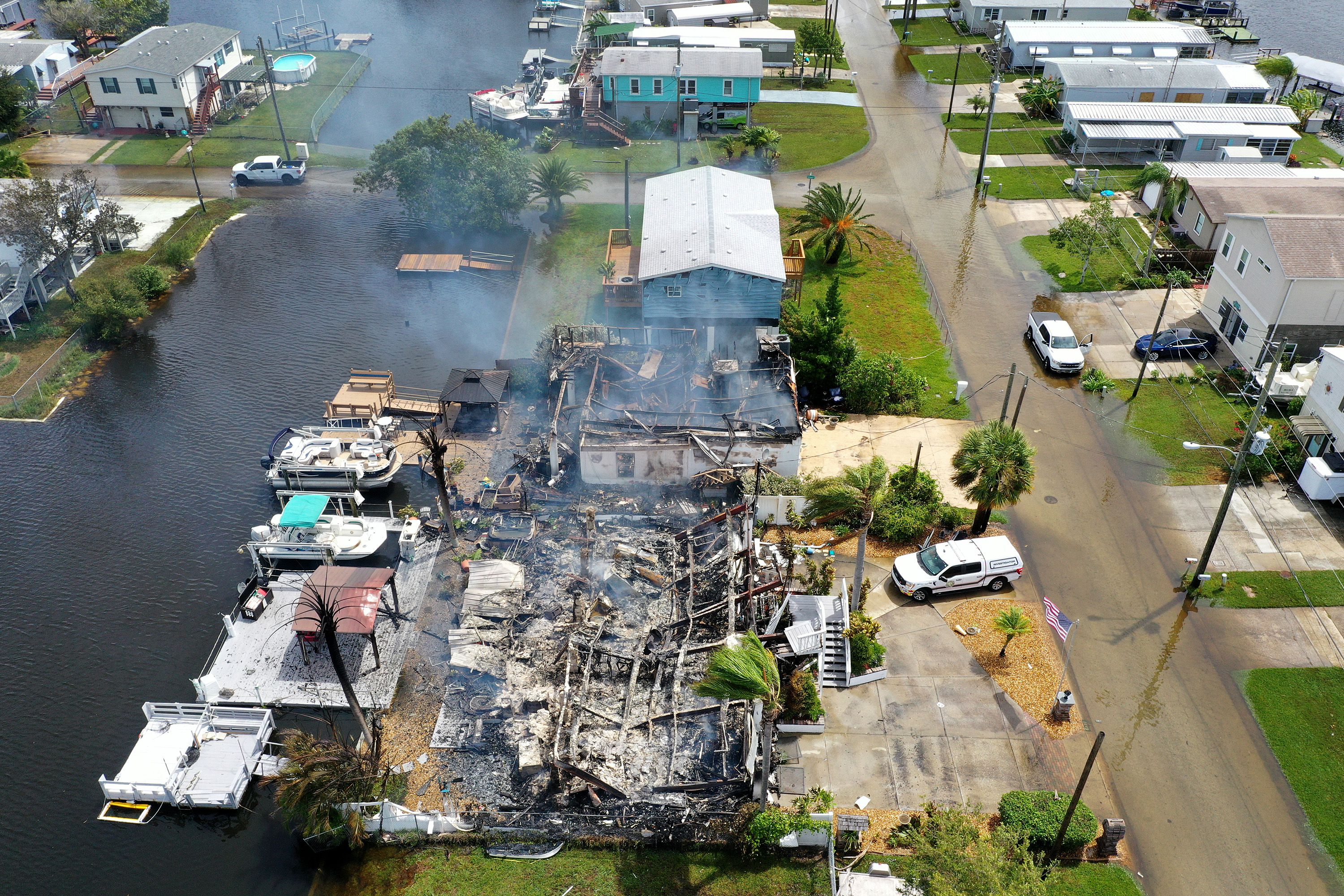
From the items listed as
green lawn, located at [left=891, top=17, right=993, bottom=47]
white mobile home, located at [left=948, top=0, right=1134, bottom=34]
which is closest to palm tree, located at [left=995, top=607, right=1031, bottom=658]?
green lawn, located at [left=891, top=17, right=993, bottom=47]

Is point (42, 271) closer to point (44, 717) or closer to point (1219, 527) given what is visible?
point (44, 717)

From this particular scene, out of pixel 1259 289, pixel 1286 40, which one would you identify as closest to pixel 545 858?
pixel 1259 289

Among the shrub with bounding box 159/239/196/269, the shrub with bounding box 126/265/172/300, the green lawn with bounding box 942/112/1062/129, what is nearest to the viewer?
the shrub with bounding box 126/265/172/300

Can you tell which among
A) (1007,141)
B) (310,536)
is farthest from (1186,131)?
(310,536)

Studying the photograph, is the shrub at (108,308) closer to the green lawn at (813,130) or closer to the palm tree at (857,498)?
the palm tree at (857,498)

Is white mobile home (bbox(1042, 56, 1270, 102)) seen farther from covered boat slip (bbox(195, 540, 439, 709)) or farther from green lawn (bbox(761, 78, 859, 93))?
covered boat slip (bbox(195, 540, 439, 709))

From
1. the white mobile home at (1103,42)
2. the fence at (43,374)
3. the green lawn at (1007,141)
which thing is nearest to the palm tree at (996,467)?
the green lawn at (1007,141)
